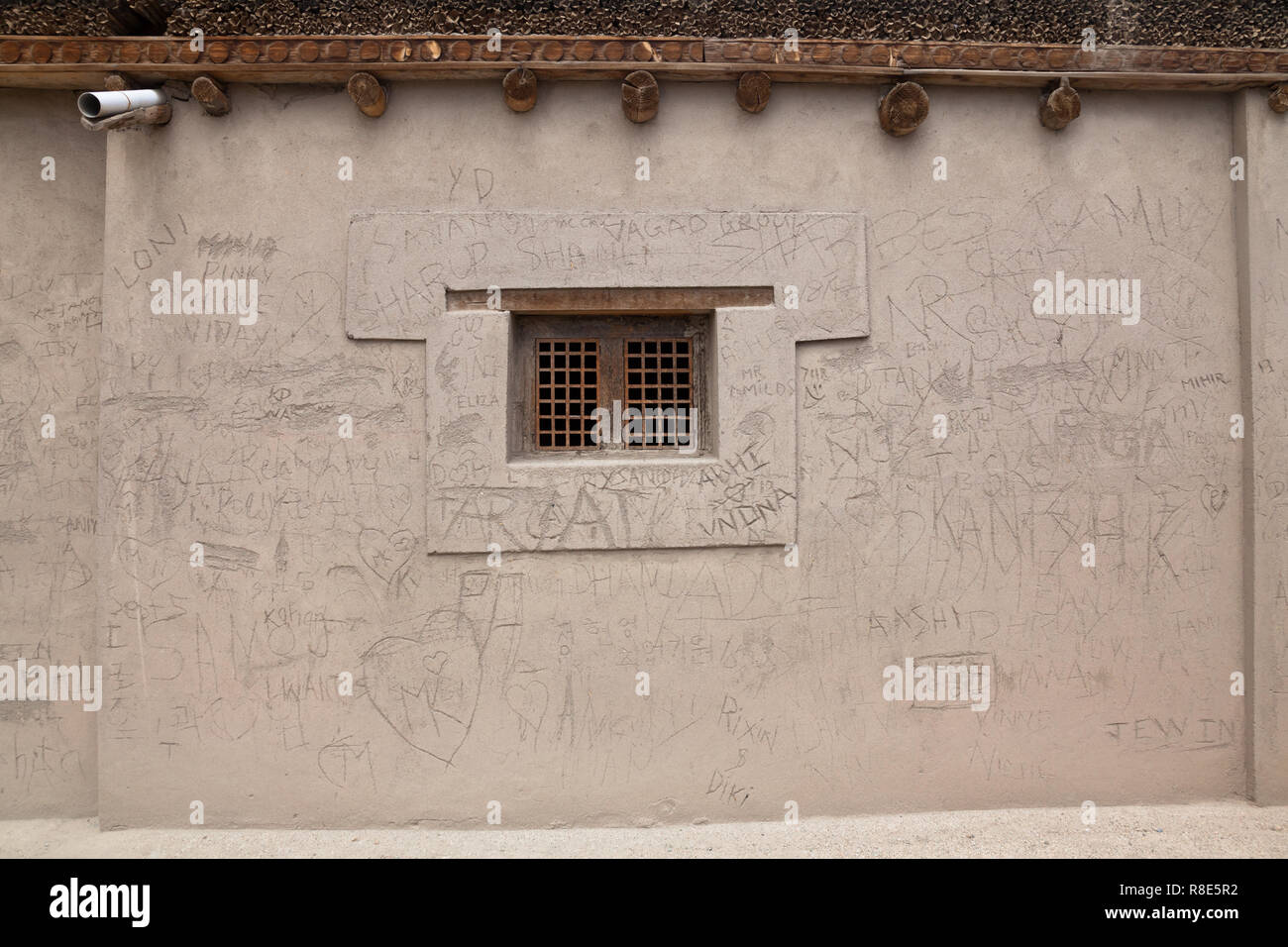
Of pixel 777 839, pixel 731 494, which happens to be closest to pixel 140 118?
pixel 731 494

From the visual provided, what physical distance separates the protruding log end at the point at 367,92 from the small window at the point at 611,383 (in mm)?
1205

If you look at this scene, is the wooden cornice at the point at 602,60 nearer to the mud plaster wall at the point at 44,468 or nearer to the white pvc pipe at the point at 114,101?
the white pvc pipe at the point at 114,101

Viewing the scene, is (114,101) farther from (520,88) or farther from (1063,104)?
(1063,104)

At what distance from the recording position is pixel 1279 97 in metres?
3.83

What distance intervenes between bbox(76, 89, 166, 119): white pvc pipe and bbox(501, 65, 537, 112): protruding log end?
161cm

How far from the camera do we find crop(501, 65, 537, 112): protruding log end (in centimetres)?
361

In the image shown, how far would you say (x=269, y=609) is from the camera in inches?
145

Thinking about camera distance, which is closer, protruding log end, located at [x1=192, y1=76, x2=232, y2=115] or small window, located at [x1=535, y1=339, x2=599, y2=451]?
protruding log end, located at [x1=192, y1=76, x2=232, y2=115]

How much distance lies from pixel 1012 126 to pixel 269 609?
4.38 meters

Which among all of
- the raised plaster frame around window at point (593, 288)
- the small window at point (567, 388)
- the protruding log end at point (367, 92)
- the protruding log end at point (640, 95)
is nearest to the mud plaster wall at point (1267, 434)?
the raised plaster frame around window at point (593, 288)

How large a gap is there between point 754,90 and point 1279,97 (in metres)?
2.65

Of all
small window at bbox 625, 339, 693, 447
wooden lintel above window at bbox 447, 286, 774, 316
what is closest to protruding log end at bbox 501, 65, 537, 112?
wooden lintel above window at bbox 447, 286, 774, 316

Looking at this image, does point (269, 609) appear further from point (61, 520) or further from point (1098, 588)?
point (1098, 588)

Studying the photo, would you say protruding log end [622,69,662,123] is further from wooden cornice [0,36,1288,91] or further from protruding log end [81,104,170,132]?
protruding log end [81,104,170,132]
